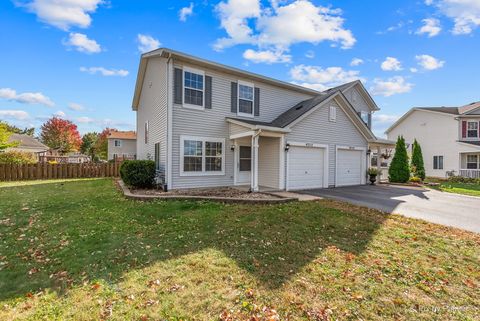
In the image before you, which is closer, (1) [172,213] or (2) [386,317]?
(2) [386,317]

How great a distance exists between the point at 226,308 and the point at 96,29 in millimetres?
15326

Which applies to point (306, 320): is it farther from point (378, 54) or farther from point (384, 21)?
point (378, 54)

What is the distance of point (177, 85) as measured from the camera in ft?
34.9

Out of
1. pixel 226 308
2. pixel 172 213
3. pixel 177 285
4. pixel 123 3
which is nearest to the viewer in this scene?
pixel 226 308

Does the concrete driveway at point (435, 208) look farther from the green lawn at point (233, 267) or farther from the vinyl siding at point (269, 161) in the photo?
the vinyl siding at point (269, 161)

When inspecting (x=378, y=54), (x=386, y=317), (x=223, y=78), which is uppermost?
(x=378, y=54)

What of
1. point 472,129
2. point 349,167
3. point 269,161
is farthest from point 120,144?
point 472,129

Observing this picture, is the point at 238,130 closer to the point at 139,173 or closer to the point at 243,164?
the point at 243,164

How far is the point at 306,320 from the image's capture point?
2834 millimetres

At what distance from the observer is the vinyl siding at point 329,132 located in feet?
40.1

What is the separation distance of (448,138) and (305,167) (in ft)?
65.3

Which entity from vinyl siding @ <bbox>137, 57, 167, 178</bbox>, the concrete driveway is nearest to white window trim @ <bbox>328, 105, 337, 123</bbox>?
the concrete driveway

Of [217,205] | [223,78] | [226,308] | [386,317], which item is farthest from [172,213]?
[223,78]

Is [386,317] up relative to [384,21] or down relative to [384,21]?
down
